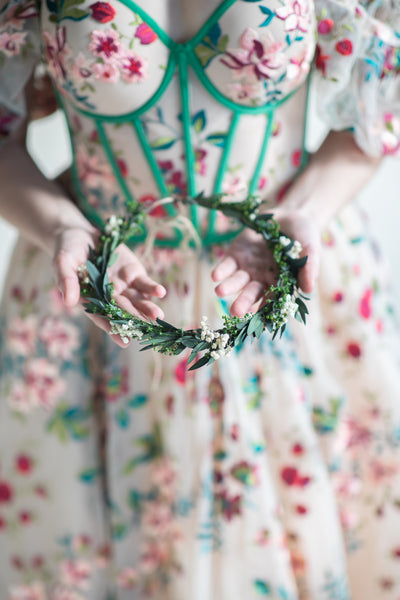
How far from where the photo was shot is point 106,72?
59 centimetres

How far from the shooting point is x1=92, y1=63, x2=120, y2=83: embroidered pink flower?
590 mm

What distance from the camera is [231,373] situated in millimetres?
731

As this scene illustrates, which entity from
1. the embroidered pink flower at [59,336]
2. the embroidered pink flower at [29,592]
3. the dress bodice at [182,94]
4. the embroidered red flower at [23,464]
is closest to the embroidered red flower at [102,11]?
the dress bodice at [182,94]

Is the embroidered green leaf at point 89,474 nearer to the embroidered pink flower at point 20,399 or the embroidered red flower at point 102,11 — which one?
the embroidered pink flower at point 20,399

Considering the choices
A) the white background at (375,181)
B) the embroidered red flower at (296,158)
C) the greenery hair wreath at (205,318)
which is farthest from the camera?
the white background at (375,181)

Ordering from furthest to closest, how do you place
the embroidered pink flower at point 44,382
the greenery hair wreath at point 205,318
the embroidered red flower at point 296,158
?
the embroidered pink flower at point 44,382 < the embroidered red flower at point 296,158 < the greenery hair wreath at point 205,318

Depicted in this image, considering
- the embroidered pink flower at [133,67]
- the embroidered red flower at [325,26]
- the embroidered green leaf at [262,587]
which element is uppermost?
the embroidered red flower at [325,26]

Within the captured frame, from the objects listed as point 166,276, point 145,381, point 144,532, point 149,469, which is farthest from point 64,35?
point 144,532

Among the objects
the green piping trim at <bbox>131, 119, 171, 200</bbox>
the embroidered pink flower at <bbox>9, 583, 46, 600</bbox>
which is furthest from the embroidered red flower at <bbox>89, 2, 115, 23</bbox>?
the embroidered pink flower at <bbox>9, 583, 46, 600</bbox>

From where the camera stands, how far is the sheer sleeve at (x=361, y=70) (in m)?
0.63

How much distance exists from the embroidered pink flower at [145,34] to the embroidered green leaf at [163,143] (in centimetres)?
10

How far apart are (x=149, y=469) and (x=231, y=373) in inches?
8.5

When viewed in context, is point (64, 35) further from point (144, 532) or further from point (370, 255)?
point (144, 532)

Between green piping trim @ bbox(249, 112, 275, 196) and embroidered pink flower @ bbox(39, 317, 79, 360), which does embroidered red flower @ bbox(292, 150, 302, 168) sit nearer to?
green piping trim @ bbox(249, 112, 275, 196)
